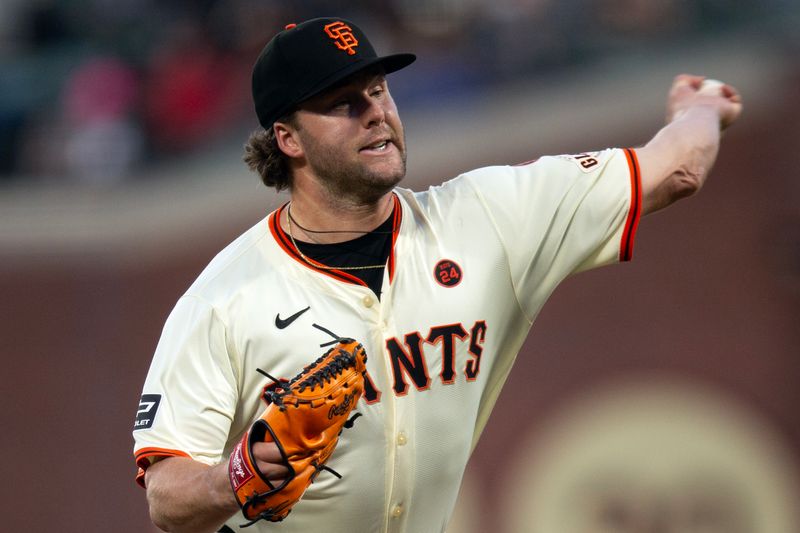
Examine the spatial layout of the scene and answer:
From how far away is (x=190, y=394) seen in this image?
133 inches

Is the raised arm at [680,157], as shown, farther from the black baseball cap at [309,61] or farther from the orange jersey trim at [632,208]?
the black baseball cap at [309,61]

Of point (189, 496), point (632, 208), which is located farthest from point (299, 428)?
point (632, 208)

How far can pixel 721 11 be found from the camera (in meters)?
7.24

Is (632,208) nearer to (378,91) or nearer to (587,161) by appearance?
(587,161)

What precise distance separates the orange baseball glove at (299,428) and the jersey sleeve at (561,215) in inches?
34.9

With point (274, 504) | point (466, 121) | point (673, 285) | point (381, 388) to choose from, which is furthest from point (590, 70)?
point (274, 504)

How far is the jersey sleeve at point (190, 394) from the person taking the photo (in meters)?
3.35

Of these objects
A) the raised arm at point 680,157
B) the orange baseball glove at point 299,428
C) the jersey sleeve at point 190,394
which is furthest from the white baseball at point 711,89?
the jersey sleeve at point 190,394

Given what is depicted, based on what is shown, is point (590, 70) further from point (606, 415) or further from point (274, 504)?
point (274, 504)

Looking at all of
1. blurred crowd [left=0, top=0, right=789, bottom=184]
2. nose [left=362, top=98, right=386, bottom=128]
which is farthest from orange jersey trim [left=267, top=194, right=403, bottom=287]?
blurred crowd [left=0, top=0, right=789, bottom=184]

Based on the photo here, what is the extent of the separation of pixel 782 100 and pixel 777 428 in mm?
1914

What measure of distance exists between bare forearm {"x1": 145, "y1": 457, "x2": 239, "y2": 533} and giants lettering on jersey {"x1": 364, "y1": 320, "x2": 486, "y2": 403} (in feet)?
1.84

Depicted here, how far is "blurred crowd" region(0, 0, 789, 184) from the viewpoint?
745 centimetres

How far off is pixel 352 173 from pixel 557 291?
379 cm
